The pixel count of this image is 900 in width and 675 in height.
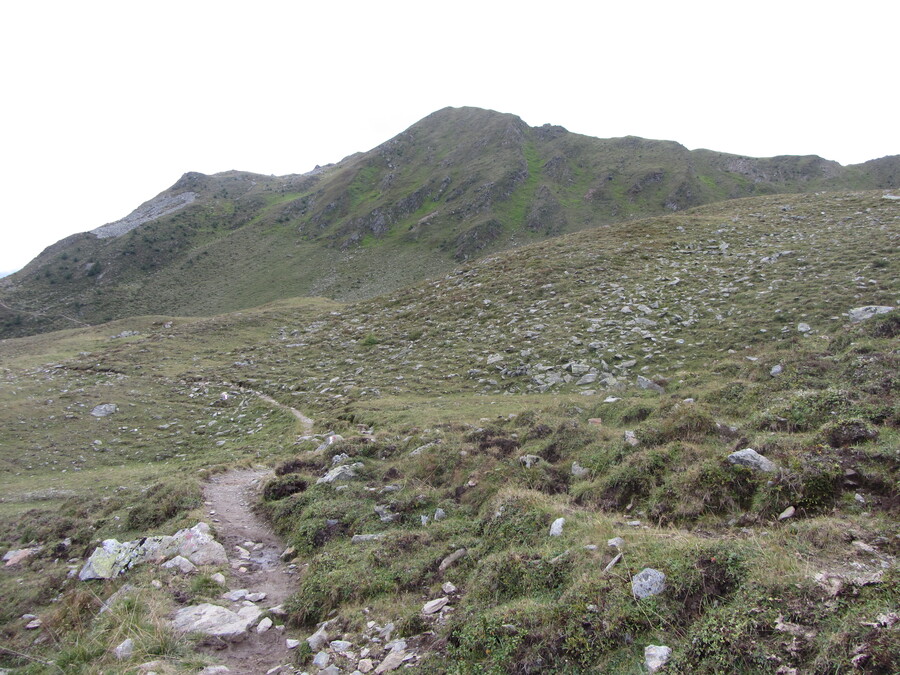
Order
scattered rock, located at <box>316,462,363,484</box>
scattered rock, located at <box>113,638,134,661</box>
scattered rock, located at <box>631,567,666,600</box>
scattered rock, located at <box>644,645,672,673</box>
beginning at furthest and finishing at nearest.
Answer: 1. scattered rock, located at <box>316,462,363,484</box>
2. scattered rock, located at <box>113,638,134,661</box>
3. scattered rock, located at <box>631,567,666,600</box>
4. scattered rock, located at <box>644,645,672,673</box>

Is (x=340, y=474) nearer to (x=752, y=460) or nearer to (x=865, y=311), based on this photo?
(x=752, y=460)

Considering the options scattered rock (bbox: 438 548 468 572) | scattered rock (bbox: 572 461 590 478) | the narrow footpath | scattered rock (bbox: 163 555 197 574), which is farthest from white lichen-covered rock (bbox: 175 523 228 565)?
scattered rock (bbox: 572 461 590 478)

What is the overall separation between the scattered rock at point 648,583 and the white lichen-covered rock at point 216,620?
547 cm

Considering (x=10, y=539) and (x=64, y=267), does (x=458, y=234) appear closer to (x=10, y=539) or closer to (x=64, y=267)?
(x=10, y=539)

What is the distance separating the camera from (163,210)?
13012cm

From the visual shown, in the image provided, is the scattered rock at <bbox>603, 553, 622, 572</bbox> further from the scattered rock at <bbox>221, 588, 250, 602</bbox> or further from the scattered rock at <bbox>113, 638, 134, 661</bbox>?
the scattered rock at <bbox>113, 638, 134, 661</bbox>

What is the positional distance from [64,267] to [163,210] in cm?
4088

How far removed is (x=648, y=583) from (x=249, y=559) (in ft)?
25.2

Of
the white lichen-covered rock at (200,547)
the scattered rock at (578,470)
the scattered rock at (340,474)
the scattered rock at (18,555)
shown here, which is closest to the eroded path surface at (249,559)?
the white lichen-covered rock at (200,547)

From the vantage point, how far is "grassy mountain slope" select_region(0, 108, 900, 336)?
76625 millimetres

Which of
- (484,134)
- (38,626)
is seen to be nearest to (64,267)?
(484,134)

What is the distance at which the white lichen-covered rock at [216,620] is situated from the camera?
20.6 ft

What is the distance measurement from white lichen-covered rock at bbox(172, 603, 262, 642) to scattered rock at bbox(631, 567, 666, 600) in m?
5.47

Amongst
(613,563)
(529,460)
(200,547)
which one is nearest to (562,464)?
(529,460)
